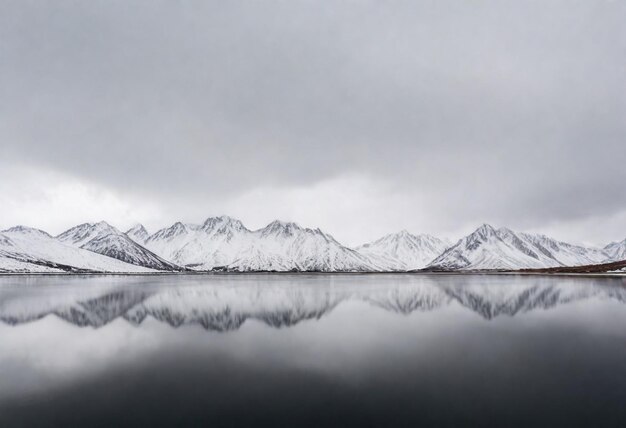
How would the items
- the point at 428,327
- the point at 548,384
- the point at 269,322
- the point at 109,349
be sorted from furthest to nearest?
the point at 269,322 → the point at 428,327 → the point at 109,349 → the point at 548,384

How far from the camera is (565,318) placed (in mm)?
47094

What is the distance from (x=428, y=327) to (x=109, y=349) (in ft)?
109

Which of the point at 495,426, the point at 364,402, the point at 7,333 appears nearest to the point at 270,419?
the point at 364,402

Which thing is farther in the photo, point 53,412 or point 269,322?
point 269,322

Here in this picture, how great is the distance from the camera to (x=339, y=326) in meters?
42.8

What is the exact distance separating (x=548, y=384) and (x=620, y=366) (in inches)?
315

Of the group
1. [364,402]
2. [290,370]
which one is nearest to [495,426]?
[364,402]

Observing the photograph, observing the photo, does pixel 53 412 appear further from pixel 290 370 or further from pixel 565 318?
pixel 565 318

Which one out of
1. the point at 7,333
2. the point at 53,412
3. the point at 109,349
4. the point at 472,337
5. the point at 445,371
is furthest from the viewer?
the point at 7,333

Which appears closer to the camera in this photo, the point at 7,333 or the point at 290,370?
the point at 290,370

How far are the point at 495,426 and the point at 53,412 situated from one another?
21.1m

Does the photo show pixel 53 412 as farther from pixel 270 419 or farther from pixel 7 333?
pixel 7 333

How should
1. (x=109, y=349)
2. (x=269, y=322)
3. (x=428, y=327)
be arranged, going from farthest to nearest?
(x=269, y=322) < (x=428, y=327) < (x=109, y=349)

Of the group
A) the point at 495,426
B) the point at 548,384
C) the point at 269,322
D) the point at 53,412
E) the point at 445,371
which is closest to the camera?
the point at 495,426
